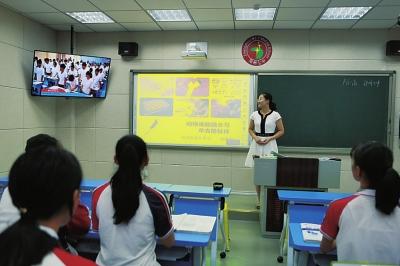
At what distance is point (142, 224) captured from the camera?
168 cm

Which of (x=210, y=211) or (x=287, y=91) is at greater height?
(x=287, y=91)

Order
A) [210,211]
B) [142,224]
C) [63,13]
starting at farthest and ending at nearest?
[63,13] → [210,211] → [142,224]

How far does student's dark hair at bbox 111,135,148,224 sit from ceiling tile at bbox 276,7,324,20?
12.0ft

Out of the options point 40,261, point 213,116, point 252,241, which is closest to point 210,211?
point 252,241

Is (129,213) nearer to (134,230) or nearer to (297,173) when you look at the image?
(134,230)

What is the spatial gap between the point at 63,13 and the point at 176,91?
6.46 ft

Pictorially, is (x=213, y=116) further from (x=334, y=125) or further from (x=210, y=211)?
(x=210, y=211)

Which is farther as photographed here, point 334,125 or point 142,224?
point 334,125

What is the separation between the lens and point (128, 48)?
Result: 19.0 ft

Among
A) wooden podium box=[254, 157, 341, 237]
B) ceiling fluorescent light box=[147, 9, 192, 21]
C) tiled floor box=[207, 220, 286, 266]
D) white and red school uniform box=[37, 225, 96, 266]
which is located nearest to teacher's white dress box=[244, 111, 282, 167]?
wooden podium box=[254, 157, 341, 237]

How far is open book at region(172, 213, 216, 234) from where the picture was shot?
6.81ft

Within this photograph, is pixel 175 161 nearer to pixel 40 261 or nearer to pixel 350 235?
pixel 350 235

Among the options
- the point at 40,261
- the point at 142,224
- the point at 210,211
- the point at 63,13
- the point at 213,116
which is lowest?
the point at 210,211

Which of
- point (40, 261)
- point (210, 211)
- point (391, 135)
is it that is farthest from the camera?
point (391, 135)
